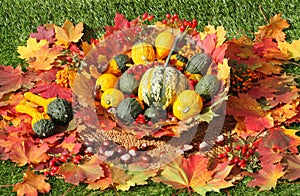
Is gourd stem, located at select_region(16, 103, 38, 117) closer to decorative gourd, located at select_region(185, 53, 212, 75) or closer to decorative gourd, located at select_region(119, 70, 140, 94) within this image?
decorative gourd, located at select_region(119, 70, 140, 94)

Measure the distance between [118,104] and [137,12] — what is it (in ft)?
3.51

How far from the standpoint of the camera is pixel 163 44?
3.59 metres

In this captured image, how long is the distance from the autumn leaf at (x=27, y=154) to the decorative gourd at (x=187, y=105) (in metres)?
0.73

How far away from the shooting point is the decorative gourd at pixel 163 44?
11.8ft

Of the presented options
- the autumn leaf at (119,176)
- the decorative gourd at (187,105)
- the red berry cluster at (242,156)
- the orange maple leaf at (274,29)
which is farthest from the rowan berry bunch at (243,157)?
the orange maple leaf at (274,29)

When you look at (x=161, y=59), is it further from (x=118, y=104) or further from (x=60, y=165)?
(x=60, y=165)

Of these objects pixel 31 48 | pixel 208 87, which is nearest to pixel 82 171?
pixel 208 87

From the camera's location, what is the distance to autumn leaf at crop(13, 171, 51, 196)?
289 cm

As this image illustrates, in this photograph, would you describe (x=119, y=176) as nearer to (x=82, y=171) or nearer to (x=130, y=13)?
(x=82, y=171)

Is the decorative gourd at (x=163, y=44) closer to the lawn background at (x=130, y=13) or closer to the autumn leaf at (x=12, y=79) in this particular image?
the lawn background at (x=130, y=13)

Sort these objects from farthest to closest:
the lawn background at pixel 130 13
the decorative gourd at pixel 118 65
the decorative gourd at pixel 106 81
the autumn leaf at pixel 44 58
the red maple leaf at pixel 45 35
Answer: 1. the lawn background at pixel 130 13
2. the red maple leaf at pixel 45 35
3. the autumn leaf at pixel 44 58
4. the decorative gourd at pixel 118 65
5. the decorative gourd at pixel 106 81

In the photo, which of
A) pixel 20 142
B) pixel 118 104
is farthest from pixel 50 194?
pixel 118 104

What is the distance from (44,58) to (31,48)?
0.18 meters

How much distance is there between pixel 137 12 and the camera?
4148mm
